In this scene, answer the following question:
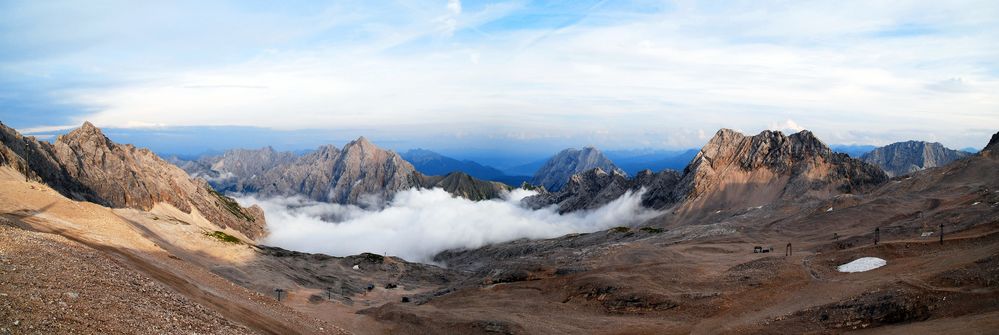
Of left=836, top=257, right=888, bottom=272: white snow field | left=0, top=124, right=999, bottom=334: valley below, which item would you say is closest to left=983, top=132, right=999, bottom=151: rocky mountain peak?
left=0, top=124, right=999, bottom=334: valley below

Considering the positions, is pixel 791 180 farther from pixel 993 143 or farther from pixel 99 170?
pixel 99 170

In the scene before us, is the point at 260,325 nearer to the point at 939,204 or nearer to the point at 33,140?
the point at 939,204

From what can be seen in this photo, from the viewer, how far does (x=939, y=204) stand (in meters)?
101

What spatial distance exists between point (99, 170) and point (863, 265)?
176650 mm

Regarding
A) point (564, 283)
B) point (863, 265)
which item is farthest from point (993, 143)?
point (564, 283)

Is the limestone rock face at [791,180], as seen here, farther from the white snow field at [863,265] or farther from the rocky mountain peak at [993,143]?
the white snow field at [863,265]

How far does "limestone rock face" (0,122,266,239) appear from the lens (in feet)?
438

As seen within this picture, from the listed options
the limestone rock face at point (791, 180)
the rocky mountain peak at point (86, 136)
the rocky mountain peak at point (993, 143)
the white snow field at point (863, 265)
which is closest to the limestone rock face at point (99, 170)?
the rocky mountain peak at point (86, 136)

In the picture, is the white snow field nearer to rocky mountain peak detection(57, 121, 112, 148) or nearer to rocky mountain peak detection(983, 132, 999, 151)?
rocky mountain peak detection(983, 132, 999, 151)

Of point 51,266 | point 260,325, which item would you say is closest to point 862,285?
point 260,325

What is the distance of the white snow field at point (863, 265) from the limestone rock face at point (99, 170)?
14094 cm

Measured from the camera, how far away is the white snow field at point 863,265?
4951 centimetres

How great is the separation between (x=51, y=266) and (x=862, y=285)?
5069 centimetres

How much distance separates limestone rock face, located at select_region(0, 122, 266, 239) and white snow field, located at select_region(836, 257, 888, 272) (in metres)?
141
